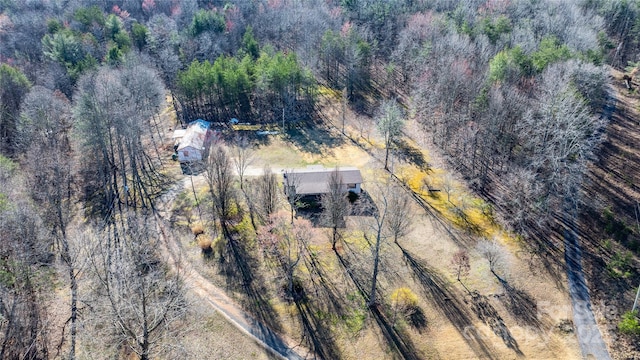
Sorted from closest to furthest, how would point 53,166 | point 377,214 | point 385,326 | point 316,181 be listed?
point 385,326 < point 377,214 < point 53,166 < point 316,181

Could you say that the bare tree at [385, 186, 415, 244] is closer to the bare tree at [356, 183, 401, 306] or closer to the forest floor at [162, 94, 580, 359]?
the bare tree at [356, 183, 401, 306]

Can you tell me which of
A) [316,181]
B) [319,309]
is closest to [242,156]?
[316,181]

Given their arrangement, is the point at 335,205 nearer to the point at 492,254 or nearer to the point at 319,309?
the point at 319,309

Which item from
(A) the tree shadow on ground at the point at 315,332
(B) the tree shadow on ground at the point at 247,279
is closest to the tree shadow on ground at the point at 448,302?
(A) the tree shadow on ground at the point at 315,332

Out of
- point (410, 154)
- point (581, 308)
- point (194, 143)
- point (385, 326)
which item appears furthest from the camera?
point (410, 154)

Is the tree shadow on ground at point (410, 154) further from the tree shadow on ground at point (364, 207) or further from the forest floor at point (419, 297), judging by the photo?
the tree shadow on ground at point (364, 207)

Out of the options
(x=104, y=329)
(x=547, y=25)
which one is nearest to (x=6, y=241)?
(x=104, y=329)

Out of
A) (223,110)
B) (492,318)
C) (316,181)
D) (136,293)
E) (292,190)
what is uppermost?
(136,293)

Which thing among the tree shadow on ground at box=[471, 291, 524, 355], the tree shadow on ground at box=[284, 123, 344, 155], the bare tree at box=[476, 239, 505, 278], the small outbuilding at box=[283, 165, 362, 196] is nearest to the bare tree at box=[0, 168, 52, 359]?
the small outbuilding at box=[283, 165, 362, 196]
